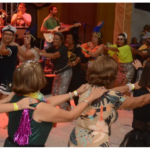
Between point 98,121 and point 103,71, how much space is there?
327mm

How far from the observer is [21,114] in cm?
159

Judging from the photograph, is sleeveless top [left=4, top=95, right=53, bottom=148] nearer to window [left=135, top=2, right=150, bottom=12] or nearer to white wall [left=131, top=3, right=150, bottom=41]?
white wall [left=131, top=3, right=150, bottom=41]

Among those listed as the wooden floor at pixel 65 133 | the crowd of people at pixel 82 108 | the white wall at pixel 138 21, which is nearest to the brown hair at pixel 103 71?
the crowd of people at pixel 82 108

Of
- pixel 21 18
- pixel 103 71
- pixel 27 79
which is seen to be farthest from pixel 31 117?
pixel 21 18

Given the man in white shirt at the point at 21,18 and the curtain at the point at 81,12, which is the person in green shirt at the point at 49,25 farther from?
the curtain at the point at 81,12

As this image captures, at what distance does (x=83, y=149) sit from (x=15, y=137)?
457 mm

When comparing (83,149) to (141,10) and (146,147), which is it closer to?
(146,147)

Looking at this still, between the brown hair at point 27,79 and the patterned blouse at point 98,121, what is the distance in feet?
1.34

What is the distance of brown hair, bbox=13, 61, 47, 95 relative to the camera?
157 centimetres

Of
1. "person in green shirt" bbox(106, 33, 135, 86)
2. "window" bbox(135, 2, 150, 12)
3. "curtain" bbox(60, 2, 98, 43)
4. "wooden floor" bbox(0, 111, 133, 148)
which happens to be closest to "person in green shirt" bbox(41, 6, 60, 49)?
"person in green shirt" bbox(106, 33, 135, 86)

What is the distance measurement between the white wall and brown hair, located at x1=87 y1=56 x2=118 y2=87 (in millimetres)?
9134

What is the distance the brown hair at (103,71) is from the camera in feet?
5.77

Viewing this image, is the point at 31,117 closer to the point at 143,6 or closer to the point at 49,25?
the point at 49,25

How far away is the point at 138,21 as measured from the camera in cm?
1080
